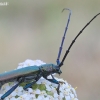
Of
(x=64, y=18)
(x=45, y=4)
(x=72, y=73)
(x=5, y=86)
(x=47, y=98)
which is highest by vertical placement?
(x=45, y=4)

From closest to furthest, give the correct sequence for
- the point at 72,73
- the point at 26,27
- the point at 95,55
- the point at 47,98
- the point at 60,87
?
the point at 47,98 → the point at 60,87 → the point at 72,73 → the point at 95,55 → the point at 26,27

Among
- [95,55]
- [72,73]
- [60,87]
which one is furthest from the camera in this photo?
[95,55]

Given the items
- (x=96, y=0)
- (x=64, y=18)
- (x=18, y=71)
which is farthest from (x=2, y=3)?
(x=18, y=71)

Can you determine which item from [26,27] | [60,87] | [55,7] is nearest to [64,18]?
[55,7]

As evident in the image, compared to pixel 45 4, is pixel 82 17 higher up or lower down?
lower down

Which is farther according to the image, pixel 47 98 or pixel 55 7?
pixel 55 7

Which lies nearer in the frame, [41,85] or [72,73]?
[41,85]

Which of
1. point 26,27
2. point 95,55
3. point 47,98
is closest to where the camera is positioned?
point 47,98

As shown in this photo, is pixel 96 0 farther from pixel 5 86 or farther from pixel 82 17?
pixel 5 86

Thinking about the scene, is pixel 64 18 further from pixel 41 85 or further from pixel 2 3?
pixel 41 85
